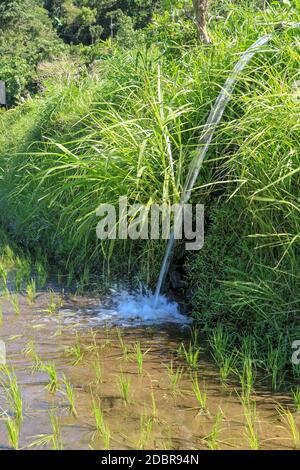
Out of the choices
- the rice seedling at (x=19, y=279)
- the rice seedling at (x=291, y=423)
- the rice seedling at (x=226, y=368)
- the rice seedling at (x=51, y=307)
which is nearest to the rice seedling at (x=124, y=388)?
the rice seedling at (x=226, y=368)

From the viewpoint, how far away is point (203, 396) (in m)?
3.03

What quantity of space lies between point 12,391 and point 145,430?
2.34ft

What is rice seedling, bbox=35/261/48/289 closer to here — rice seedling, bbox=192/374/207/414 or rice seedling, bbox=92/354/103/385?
rice seedling, bbox=92/354/103/385

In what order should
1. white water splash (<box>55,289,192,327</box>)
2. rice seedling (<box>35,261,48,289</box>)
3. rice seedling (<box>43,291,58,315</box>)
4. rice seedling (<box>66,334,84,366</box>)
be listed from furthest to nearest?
rice seedling (<box>35,261,48,289</box>), rice seedling (<box>43,291,58,315</box>), white water splash (<box>55,289,192,327</box>), rice seedling (<box>66,334,84,366</box>)

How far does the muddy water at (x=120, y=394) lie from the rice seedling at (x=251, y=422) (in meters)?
0.02

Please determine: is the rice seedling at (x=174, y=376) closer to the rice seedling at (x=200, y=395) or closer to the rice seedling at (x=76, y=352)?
the rice seedling at (x=200, y=395)

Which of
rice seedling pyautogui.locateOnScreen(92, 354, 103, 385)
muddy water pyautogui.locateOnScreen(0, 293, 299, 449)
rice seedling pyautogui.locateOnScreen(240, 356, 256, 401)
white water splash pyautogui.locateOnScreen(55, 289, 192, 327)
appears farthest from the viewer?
white water splash pyautogui.locateOnScreen(55, 289, 192, 327)

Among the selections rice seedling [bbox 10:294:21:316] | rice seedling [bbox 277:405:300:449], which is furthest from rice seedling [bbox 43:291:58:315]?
rice seedling [bbox 277:405:300:449]

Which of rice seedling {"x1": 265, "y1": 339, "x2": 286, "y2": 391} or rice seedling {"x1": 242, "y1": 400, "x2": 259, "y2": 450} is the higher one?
rice seedling {"x1": 265, "y1": 339, "x2": 286, "y2": 391}

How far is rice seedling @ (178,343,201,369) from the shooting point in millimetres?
3416

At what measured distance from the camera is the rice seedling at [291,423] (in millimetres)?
2588

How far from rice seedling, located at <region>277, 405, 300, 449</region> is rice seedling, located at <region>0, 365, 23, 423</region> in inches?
45.6
